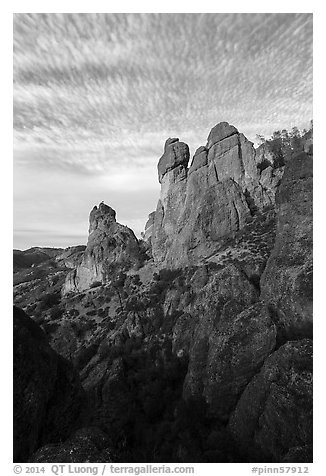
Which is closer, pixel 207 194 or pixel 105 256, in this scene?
pixel 207 194

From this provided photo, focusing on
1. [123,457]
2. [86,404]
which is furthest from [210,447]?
[86,404]

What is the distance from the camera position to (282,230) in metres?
19.7

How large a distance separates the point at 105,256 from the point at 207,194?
3209cm

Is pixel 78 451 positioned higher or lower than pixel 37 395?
lower

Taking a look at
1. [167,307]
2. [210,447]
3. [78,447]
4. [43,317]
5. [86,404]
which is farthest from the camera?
[43,317]

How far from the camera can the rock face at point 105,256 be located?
60.1 meters

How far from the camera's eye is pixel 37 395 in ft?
32.1

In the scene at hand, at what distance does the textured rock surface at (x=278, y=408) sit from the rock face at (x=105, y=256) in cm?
4319

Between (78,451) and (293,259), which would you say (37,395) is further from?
(293,259)

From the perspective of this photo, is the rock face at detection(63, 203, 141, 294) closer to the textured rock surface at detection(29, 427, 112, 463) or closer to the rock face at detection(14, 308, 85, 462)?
the rock face at detection(14, 308, 85, 462)

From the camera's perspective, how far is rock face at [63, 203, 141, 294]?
60134 mm

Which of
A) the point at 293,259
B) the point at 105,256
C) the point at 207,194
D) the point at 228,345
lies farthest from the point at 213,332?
the point at 105,256

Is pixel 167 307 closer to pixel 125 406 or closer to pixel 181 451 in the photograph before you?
pixel 125 406
